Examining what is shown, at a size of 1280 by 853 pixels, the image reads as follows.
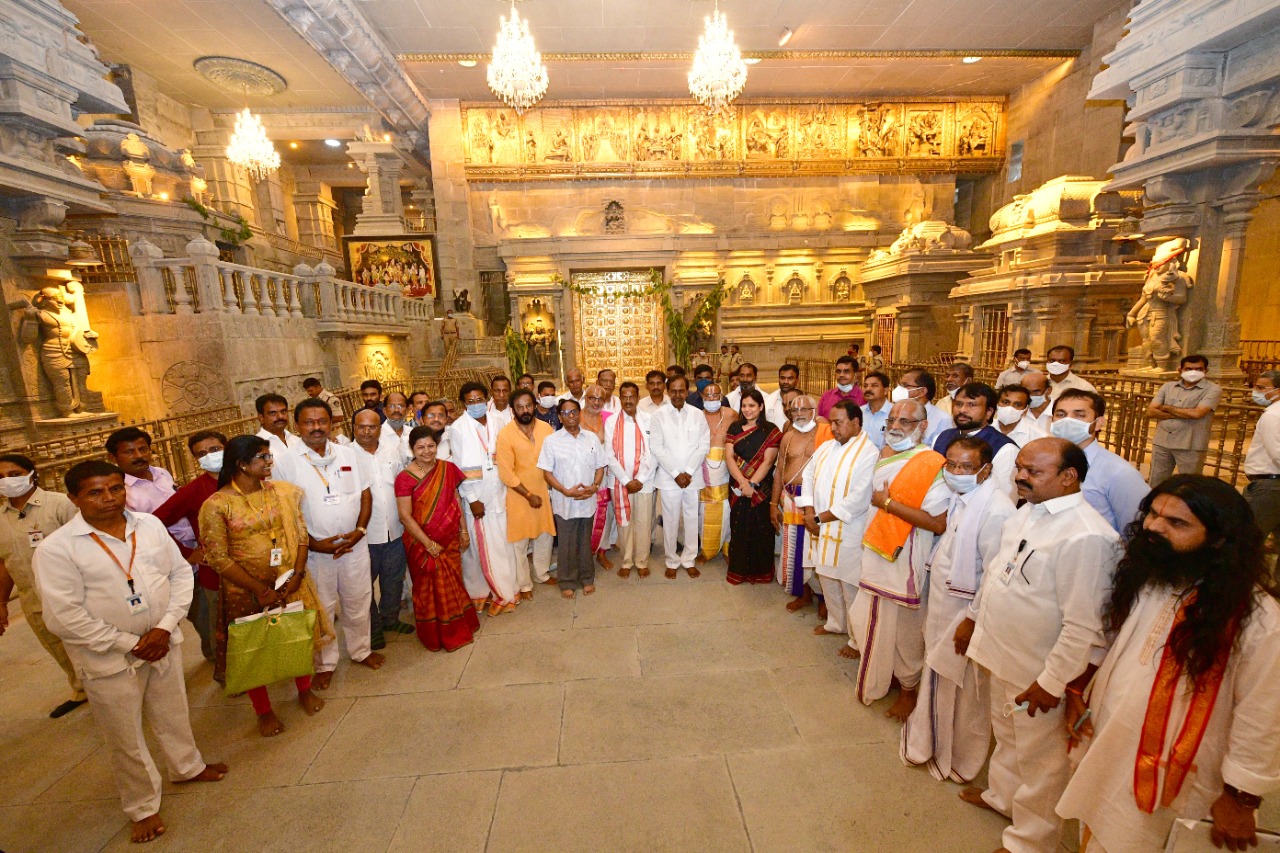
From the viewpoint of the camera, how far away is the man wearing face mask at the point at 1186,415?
4926 mm

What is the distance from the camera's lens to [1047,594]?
197 centimetres

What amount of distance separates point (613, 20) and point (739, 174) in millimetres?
6416

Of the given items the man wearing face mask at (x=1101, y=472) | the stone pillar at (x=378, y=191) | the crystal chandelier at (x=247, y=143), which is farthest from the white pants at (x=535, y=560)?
the stone pillar at (x=378, y=191)

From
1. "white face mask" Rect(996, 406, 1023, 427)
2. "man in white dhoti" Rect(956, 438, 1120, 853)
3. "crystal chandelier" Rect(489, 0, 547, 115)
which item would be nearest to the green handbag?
"man in white dhoti" Rect(956, 438, 1120, 853)

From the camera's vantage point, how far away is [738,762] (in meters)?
2.73

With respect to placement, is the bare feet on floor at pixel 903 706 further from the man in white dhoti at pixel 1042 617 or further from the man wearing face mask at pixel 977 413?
the man wearing face mask at pixel 977 413

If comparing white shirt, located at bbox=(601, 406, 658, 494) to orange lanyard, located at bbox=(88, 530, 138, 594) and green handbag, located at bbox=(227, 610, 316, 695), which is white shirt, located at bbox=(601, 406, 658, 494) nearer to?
green handbag, located at bbox=(227, 610, 316, 695)

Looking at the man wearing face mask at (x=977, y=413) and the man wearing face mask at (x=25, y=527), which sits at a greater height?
the man wearing face mask at (x=977, y=413)

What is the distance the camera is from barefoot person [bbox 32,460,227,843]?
2.20 metres

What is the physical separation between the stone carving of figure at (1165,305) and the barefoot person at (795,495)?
6360 millimetres

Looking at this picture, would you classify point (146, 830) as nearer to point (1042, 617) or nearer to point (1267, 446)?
point (1042, 617)

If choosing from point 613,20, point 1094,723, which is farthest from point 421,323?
point 1094,723

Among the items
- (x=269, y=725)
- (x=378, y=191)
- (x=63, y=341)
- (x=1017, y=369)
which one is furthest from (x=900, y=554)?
(x=378, y=191)

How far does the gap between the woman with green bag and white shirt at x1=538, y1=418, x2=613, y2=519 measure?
1911 millimetres
